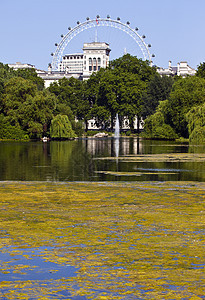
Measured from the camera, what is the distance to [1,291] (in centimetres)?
820

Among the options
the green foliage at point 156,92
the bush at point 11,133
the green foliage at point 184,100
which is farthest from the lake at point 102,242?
the green foliage at point 156,92

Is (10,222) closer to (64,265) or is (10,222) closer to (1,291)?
(64,265)

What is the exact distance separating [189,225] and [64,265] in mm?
4406

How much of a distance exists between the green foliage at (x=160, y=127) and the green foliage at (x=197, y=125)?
17091 mm

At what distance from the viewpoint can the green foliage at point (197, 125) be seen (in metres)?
74.9

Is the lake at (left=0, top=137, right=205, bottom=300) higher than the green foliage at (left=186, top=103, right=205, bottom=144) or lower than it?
lower

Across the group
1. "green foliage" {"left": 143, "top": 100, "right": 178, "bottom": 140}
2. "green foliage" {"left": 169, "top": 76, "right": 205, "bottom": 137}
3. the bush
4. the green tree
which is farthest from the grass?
"green foliage" {"left": 143, "top": 100, "right": 178, "bottom": 140}

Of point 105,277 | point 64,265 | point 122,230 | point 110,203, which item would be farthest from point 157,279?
point 110,203

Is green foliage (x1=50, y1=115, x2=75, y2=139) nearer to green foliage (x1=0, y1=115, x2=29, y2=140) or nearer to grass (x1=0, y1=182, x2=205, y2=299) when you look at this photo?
green foliage (x1=0, y1=115, x2=29, y2=140)

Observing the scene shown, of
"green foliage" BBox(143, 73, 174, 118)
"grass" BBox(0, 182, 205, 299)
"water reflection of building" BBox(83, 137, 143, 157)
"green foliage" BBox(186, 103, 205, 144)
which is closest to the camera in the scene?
"grass" BBox(0, 182, 205, 299)

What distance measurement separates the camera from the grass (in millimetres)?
8398

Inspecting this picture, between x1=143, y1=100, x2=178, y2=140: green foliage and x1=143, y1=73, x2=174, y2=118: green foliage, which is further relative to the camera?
x1=143, y1=73, x2=174, y2=118: green foliage

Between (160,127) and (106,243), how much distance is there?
295 ft

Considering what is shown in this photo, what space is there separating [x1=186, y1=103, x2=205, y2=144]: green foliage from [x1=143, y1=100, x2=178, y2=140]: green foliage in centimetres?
1709
